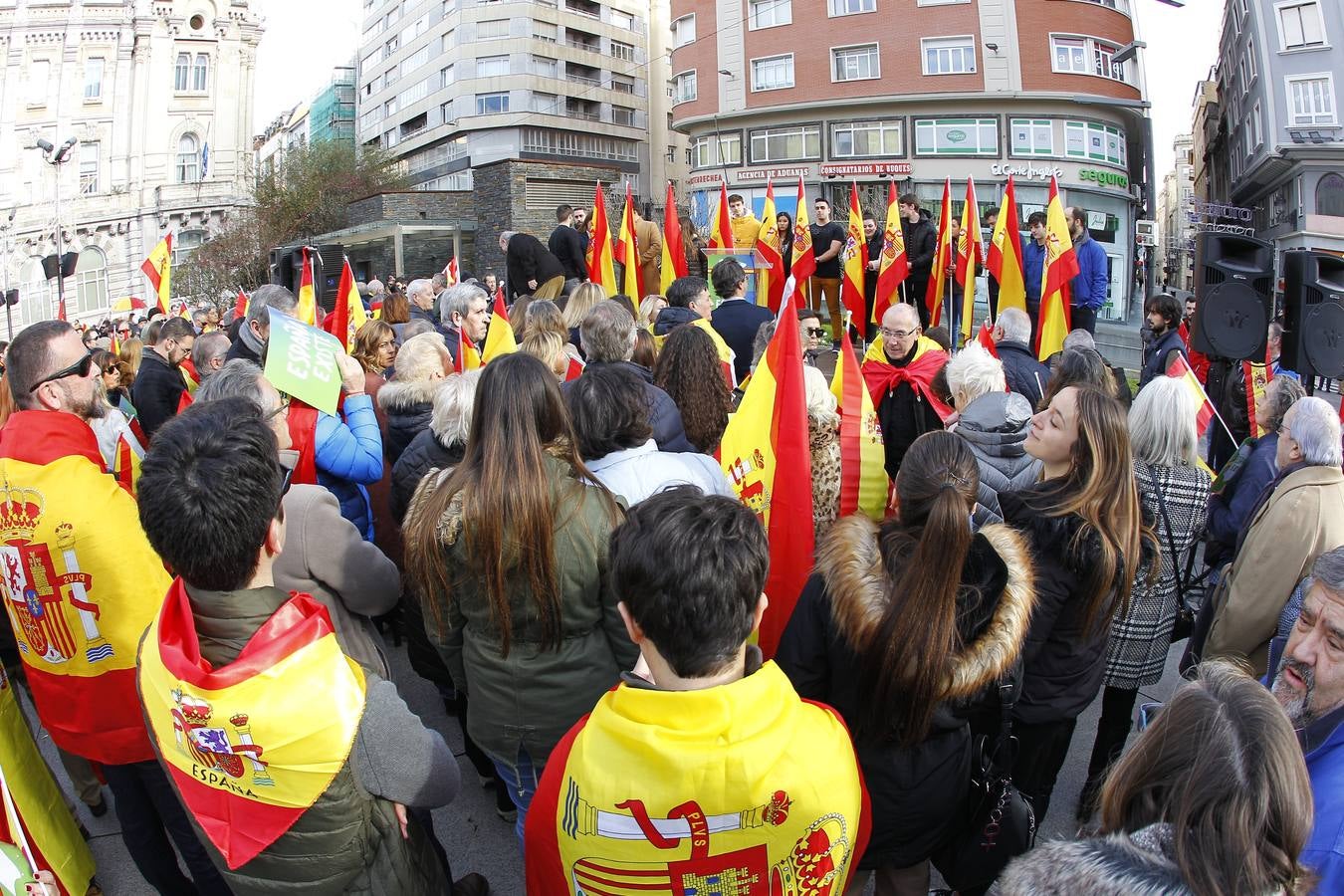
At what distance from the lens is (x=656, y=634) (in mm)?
1710

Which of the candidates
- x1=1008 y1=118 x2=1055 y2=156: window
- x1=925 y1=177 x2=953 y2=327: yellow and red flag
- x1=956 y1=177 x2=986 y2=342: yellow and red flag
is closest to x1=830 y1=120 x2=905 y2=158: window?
x1=1008 y1=118 x2=1055 y2=156: window

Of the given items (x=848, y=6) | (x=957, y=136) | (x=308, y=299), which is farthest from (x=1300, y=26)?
(x=308, y=299)

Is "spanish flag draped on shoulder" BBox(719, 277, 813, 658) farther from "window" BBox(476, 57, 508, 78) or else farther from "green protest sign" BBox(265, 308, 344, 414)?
"window" BBox(476, 57, 508, 78)

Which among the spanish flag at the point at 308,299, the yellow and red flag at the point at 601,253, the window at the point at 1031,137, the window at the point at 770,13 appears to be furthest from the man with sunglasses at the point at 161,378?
the window at the point at 770,13

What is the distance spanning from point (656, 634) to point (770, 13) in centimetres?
4045

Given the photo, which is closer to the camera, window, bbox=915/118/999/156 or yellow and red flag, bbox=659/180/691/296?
yellow and red flag, bbox=659/180/691/296

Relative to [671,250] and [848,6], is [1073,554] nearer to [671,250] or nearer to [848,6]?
[671,250]

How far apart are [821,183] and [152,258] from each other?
101ft

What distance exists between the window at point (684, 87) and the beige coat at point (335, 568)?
40893 millimetres

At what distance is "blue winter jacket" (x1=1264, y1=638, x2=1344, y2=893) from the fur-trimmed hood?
64 centimetres

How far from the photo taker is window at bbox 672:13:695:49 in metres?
40.6

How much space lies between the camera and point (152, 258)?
9617mm

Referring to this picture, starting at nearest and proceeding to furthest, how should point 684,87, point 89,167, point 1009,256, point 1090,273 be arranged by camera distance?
point 1090,273, point 1009,256, point 684,87, point 89,167

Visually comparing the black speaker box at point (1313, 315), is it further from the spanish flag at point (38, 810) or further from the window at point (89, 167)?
the window at point (89, 167)
